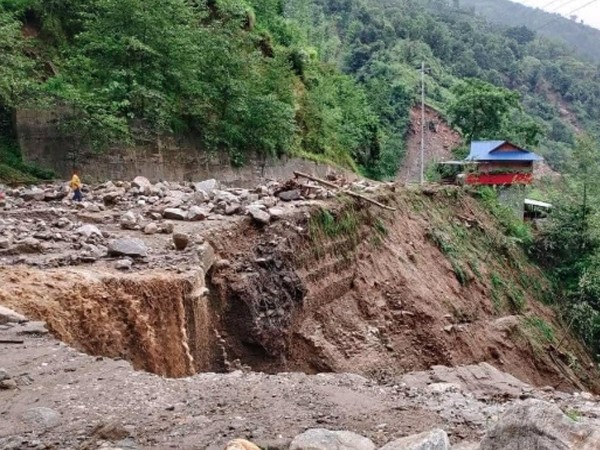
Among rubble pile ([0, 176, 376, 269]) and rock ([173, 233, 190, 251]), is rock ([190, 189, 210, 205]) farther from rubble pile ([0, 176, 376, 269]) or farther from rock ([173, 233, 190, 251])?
rock ([173, 233, 190, 251])

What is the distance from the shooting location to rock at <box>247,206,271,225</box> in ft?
35.3

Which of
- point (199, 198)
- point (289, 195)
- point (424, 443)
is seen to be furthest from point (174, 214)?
point (424, 443)

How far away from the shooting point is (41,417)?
419 centimetres

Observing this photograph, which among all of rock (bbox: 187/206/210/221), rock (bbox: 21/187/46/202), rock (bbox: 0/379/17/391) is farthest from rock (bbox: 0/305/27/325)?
rock (bbox: 21/187/46/202)

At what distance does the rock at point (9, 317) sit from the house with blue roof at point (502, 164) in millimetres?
21571

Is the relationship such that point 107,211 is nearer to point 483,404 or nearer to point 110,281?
point 110,281

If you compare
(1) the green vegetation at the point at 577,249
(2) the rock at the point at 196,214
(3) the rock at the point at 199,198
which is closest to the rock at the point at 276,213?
(2) the rock at the point at 196,214

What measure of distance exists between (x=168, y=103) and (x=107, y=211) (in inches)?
300

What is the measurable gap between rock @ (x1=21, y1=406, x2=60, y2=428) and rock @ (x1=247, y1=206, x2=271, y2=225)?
21.9 feet

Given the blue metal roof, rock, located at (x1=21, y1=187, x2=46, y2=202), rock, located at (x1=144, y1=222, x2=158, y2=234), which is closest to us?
rock, located at (x1=144, y1=222, x2=158, y2=234)

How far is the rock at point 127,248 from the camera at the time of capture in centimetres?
789

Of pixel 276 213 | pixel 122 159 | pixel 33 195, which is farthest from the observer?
pixel 122 159

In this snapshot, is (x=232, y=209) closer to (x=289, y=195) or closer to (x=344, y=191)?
(x=289, y=195)

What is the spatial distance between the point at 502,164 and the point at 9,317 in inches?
900
